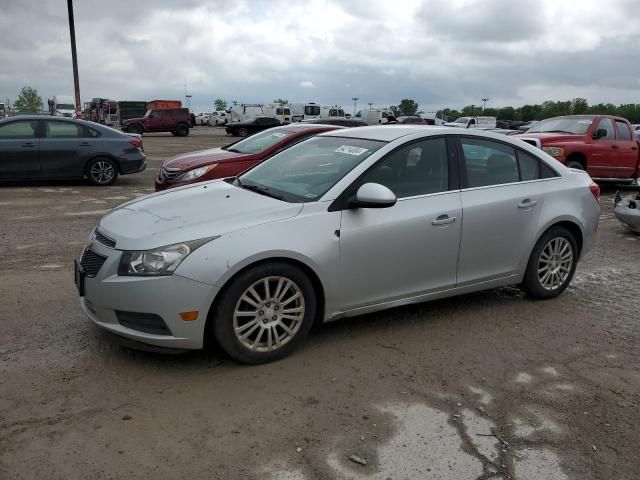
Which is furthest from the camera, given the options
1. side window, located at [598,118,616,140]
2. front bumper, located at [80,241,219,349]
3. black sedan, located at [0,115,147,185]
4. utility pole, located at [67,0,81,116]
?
utility pole, located at [67,0,81,116]

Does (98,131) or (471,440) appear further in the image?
(98,131)

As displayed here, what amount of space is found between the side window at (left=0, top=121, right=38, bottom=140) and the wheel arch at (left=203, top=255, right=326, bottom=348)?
8.77m

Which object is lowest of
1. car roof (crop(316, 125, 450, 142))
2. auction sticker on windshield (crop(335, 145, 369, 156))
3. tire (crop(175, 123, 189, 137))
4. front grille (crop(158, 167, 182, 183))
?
tire (crop(175, 123, 189, 137))

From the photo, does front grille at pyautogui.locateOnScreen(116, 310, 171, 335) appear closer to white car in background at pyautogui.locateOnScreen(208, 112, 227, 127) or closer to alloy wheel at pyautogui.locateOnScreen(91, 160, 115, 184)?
alloy wheel at pyautogui.locateOnScreen(91, 160, 115, 184)

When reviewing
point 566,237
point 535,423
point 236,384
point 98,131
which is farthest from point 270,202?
point 98,131

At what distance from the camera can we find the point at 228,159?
820cm

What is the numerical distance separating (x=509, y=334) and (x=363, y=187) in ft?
5.54

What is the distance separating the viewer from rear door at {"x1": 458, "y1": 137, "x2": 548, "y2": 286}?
456cm

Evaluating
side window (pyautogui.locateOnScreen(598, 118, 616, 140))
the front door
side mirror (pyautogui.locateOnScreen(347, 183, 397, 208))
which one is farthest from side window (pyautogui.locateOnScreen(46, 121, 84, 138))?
side window (pyautogui.locateOnScreen(598, 118, 616, 140))

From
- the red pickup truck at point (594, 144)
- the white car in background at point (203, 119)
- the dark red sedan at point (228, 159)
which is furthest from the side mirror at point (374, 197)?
the white car in background at point (203, 119)

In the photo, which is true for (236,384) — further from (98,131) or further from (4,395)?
(98,131)

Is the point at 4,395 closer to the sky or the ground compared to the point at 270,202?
closer to the ground

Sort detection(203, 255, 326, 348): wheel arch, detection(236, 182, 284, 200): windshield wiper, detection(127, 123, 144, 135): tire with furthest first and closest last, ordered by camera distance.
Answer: detection(127, 123, 144, 135): tire
detection(236, 182, 284, 200): windshield wiper
detection(203, 255, 326, 348): wheel arch

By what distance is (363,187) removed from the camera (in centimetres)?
394
